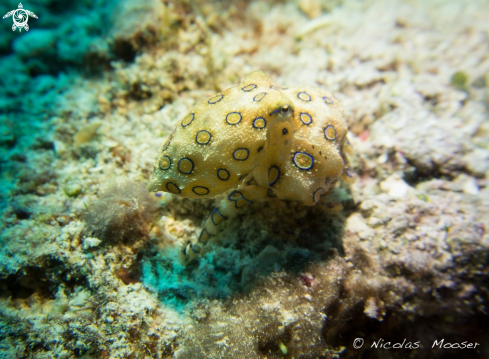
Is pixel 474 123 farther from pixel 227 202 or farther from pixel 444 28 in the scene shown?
pixel 227 202

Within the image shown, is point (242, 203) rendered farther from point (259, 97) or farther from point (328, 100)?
point (328, 100)

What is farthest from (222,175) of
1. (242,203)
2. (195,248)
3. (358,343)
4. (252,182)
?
(358,343)

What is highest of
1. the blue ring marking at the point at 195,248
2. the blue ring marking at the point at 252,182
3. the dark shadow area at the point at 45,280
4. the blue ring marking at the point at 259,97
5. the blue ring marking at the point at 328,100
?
the blue ring marking at the point at 259,97

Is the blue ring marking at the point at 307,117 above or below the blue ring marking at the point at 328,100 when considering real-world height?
below

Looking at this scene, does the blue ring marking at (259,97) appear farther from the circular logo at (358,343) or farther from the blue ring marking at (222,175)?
the circular logo at (358,343)

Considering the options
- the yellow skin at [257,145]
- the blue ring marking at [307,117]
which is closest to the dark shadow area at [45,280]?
the yellow skin at [257,145]

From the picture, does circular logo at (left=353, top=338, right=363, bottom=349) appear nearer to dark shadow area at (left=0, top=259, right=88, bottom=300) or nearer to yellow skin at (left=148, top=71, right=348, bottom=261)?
yellow skin at (left=148, top=71, right=348, bottom=261)

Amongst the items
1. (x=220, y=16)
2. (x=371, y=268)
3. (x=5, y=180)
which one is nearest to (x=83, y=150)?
(x=5, y=180)
